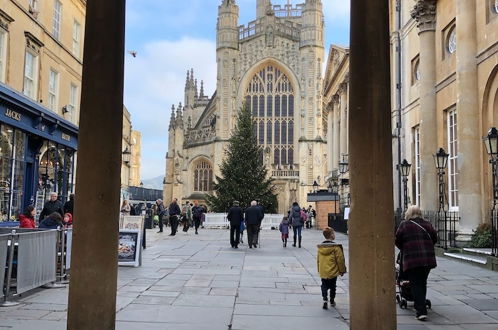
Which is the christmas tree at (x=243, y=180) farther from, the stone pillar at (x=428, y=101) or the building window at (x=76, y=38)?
the stone pillar at (x=428, y=101)

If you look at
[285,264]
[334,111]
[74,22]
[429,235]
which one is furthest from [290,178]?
[429,235]

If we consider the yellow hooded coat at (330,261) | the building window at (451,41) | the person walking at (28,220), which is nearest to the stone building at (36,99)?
the person walking at (28,220)

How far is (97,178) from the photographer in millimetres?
4367

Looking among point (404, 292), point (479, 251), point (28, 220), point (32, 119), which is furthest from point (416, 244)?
point (32, 119)

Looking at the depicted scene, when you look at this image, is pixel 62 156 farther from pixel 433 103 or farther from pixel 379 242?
pixel 379 242

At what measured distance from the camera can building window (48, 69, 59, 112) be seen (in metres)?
19.4

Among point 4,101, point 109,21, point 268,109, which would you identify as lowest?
point 109,21

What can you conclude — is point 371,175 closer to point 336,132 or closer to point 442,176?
point 442,176

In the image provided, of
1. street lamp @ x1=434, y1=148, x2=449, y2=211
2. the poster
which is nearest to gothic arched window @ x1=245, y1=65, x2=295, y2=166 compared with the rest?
street lamp @ x1=434, y1=148, x2=449, y2=211

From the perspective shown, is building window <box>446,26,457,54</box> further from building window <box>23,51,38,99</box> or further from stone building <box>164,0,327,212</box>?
stone building <box>164,0,327,212</box>

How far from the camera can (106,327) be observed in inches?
172

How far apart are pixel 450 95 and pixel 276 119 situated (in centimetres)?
4273

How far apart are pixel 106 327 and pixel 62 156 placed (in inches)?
582

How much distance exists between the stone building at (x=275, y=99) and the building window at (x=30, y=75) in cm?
4006
